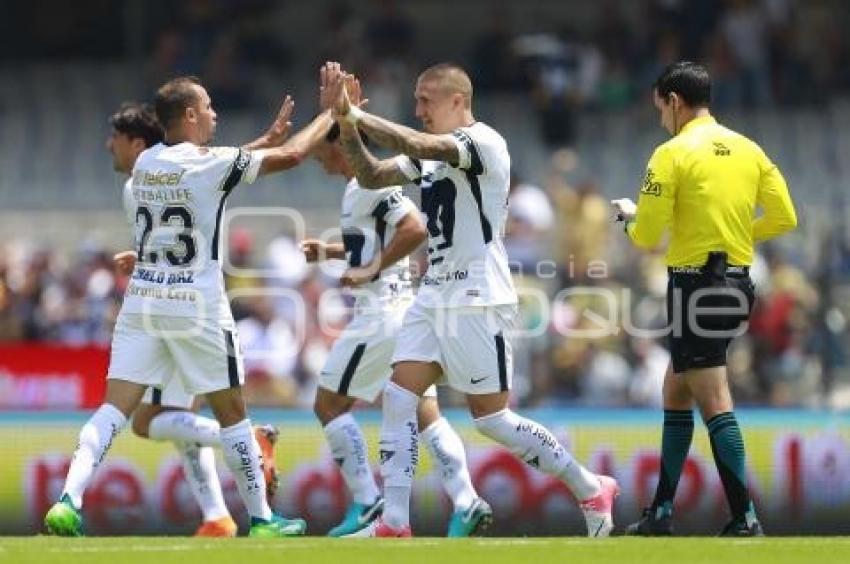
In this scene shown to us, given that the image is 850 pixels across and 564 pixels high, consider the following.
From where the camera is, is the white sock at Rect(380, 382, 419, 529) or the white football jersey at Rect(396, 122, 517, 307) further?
the white sock at Rect(380, 382, 419, 529)

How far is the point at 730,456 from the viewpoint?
11688mm

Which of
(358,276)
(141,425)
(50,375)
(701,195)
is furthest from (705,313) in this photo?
(50,375)

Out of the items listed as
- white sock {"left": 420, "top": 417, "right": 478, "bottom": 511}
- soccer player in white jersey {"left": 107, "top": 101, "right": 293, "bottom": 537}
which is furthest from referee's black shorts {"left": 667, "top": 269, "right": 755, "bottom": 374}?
soccer player in white jersey {"left": 107, "top": 101, "right": 293, "bottom": 537}

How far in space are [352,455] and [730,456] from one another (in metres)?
2.64

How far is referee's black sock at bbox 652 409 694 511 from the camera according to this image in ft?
39.2

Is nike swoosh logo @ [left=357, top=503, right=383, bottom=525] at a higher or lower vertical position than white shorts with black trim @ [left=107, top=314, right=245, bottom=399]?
lower

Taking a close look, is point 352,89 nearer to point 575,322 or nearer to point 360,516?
point 360,516

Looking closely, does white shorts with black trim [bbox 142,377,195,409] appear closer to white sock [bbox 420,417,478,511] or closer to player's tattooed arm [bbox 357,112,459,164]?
white sock [bbox 420,417,478,511]

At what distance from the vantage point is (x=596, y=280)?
741 inches

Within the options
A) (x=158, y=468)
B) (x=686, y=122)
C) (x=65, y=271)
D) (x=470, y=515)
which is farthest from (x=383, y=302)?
(x=65, y=271)

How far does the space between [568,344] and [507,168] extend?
7000 mm

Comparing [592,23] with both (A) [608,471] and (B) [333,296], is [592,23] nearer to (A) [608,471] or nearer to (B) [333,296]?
(B) [333,296]

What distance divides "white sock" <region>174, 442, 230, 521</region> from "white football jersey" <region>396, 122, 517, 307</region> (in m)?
2.47

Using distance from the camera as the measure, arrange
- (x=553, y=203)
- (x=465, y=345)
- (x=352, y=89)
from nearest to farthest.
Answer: (x=352, y=89), (x=465, y=345), (x=553, y=203)
